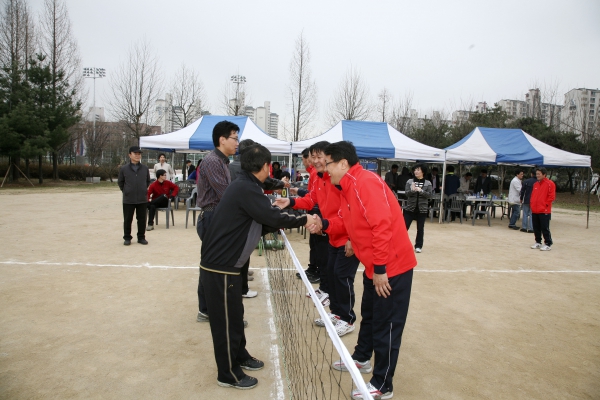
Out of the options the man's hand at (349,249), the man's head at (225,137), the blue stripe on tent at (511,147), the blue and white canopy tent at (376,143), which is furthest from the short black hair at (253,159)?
the blue stripe on tent at (511,147)

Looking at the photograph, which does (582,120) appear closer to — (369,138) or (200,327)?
(369,138)

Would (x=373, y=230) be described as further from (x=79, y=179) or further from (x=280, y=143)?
(x=79, y=179)

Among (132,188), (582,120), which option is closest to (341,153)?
(132,188)

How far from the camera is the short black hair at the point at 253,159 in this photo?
2920 mm

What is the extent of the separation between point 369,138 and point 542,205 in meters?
6.07

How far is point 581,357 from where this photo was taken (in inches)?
146

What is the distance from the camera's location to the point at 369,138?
13219mm

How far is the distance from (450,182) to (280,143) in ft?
21.3

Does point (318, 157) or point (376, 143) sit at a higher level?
point (376, 143)

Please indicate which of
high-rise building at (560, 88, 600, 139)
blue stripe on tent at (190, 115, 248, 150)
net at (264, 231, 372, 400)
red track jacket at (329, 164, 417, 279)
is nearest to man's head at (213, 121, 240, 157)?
net at (264, 231, 372, 400)

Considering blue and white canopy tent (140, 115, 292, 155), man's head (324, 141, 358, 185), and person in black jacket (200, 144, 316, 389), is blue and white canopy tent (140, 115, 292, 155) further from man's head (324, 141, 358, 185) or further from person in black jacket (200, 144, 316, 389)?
person in black jacket (200, 144, 316, 389)

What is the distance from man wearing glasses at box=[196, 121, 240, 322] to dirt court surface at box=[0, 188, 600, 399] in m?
0.97

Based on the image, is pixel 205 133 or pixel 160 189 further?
pixel 205 133

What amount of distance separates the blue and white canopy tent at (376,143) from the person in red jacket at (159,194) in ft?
14.4
